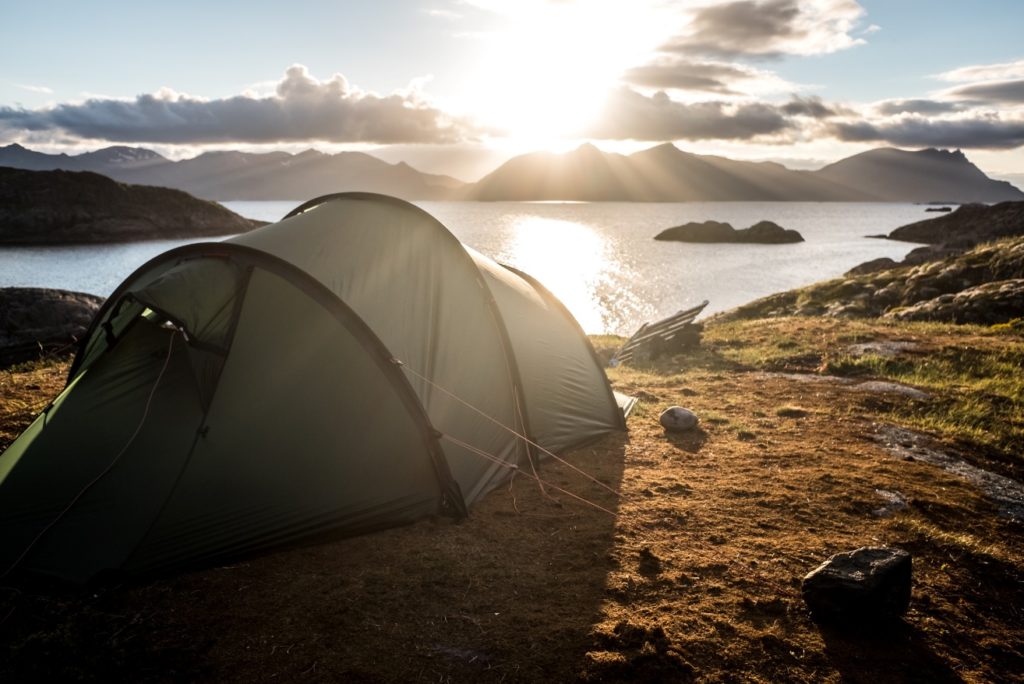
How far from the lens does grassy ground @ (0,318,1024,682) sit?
4559mm

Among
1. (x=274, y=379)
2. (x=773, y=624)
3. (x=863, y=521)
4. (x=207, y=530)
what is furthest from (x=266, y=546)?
(x=863, y=521)

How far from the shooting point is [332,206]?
7.85 metres

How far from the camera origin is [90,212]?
8644 centimetres

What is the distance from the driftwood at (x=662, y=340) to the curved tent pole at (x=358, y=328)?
9.98 meters

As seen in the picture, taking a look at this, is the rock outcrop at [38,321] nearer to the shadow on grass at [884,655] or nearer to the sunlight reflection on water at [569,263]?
the shadow on grass at [884,655]

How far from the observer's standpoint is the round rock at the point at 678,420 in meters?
9.96

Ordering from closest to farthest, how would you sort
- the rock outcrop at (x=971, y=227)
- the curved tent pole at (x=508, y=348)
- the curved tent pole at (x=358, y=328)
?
the curved tent pole at (x=358, y=328), the curved tent pole at (x=508, y=348), the rock outcrop at (x=971, y=227)

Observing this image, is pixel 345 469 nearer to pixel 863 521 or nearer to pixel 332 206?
pixel 332 206

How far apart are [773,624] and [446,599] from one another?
290 centimetres

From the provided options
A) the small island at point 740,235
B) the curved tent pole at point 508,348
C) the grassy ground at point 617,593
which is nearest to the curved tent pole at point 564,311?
the grassy ground at point 617,593

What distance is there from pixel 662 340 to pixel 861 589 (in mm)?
12036

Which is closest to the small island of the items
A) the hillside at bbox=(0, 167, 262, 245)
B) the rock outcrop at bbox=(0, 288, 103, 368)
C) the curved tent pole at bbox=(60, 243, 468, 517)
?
the hillside at bbox=(0, 167, 262, 245)

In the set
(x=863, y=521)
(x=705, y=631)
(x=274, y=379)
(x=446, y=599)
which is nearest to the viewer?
(x=705, y=631)

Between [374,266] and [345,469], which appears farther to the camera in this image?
[374,266]
